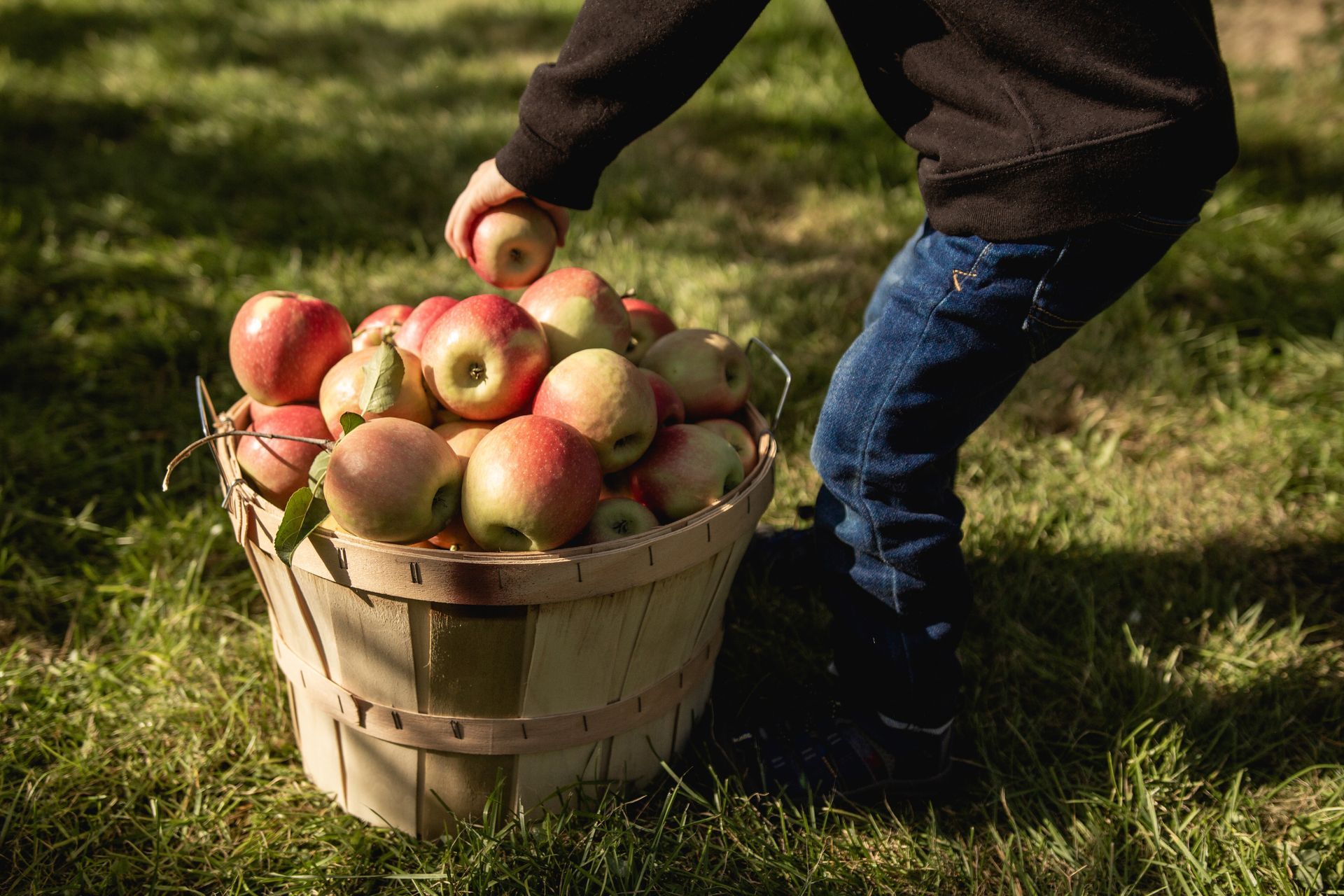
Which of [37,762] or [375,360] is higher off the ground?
[375,360]

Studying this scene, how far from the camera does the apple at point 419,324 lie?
1790mm

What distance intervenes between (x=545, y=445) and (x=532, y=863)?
736 millimetres

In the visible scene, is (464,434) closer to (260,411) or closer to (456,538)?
(456,538)

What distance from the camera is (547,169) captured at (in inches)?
63.7

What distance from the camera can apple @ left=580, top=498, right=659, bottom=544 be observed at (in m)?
1.60

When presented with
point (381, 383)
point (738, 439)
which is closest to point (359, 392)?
point (381, 383)

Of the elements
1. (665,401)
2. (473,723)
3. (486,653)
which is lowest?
(473,723)

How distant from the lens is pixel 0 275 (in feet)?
11.0

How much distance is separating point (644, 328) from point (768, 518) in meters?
0.79

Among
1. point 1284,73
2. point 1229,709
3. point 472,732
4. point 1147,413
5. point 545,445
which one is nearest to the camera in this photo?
point 545,445

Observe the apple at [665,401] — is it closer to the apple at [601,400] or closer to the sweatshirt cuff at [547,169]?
the apple at [601,400]

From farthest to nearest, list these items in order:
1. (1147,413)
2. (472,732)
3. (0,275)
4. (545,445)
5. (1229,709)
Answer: (0,275) → (1147,413) → (1229,709) → (472,732) → (545,445)

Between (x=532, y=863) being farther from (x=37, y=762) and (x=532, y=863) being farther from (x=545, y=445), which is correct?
(x=37, y=762)

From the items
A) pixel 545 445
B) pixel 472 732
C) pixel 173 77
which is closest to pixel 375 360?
pixel 545 445
